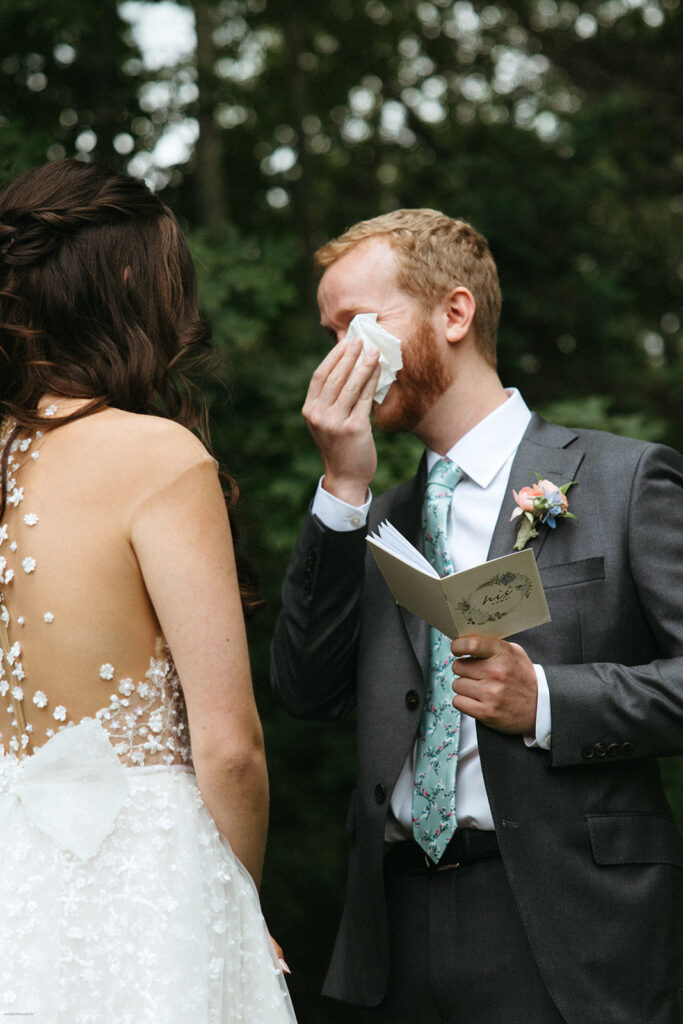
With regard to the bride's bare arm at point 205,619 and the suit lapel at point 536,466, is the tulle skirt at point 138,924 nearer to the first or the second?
the bride's bare arm at point 205,619

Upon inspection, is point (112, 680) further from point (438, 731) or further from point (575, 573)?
point (575, 573)

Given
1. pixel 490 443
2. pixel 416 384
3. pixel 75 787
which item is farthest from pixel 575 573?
pixel 75 787

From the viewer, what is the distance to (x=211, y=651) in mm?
1935

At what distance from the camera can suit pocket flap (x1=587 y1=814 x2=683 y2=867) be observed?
240 cm

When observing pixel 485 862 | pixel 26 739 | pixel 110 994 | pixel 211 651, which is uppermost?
pixel 211 651

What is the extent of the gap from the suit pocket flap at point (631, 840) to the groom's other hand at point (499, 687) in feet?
0.94

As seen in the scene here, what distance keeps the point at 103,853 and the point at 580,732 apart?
3.73 feet

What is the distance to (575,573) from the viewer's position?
8.37 ft

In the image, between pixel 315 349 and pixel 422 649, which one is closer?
pixel 422 649

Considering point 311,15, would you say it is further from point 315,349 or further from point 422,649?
point 422,649

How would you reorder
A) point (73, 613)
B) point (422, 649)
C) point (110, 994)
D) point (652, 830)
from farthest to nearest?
point (422, 649), point (652, 830), point (73, 613), point (110, 994)

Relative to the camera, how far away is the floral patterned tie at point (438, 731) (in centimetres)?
256

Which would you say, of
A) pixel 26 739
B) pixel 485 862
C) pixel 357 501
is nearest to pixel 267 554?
pixel 357 501

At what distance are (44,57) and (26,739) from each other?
3.73 m
